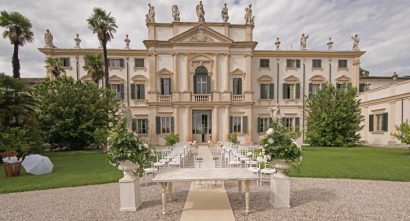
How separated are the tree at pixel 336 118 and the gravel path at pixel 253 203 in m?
11.9

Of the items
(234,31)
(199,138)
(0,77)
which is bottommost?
(199,138)

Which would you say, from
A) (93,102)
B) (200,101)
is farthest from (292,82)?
(93,102)

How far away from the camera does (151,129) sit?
22000 mm

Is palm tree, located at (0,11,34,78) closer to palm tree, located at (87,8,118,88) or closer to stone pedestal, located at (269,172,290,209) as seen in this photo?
palm tree, located at (87,8,118,88)

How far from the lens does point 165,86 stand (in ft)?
73.2

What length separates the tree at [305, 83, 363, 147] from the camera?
18.5 m

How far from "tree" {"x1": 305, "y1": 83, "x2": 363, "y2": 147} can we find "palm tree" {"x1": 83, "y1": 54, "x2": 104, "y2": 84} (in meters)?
21.0

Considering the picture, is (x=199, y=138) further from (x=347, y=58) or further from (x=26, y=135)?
(x=347, y=58)

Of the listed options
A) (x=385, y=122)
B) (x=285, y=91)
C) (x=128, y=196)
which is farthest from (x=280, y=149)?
(x=385, y=122)

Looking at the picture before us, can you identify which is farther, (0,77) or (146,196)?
(0,77)

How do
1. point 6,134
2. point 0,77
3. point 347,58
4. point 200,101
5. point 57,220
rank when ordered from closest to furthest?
1. point 57,220
2. point 6,134
3. point 0,77
4. point 200,101
5. point 347,58

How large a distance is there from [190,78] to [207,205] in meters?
A: 17.5

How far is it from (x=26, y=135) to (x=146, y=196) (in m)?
10.9

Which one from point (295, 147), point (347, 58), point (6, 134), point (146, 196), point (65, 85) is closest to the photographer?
point (295, 147)
